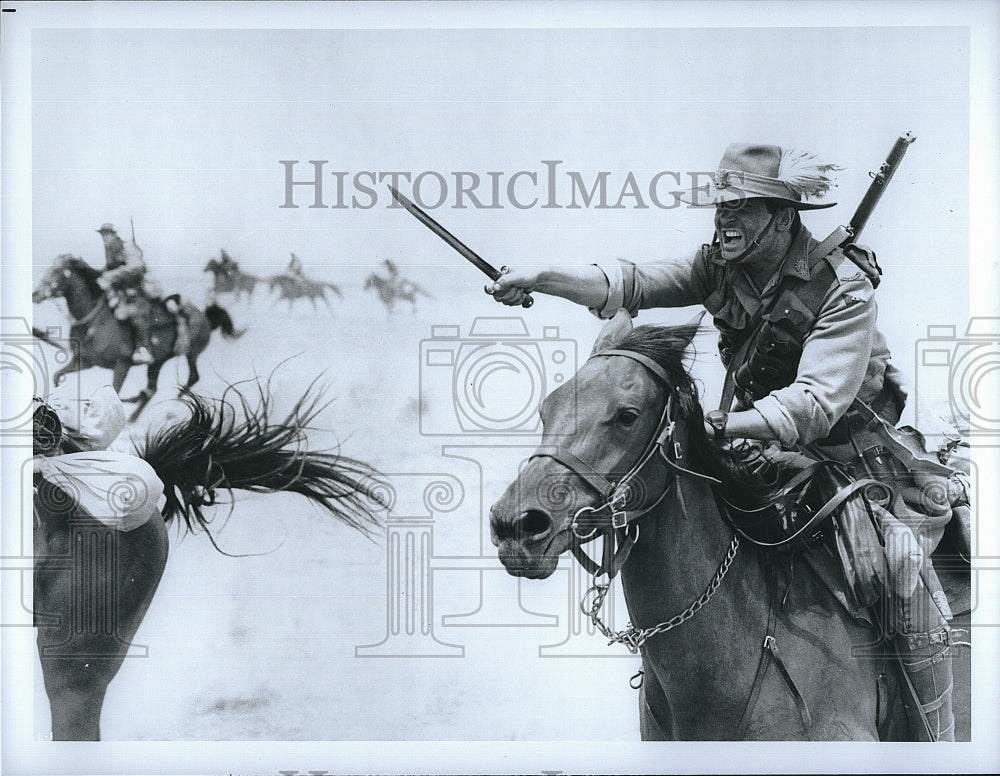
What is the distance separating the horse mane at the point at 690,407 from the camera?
3734mm

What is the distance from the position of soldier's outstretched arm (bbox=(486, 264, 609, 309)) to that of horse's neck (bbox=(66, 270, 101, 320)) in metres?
1.55

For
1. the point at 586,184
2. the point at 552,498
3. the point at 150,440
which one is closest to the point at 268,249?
the point at 150,440

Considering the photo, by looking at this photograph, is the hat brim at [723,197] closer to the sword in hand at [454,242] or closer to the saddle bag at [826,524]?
the sword in hand at [454,242]

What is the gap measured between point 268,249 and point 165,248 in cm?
40

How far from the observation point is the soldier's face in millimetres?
4078

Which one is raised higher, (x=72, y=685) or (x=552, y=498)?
(x=552, y=498)

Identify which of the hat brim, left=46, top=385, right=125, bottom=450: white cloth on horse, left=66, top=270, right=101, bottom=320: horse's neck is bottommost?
left=46, top=385, right=125, bottom=450: white cloth on horse

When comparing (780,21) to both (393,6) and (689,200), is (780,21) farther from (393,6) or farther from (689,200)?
(393,6)

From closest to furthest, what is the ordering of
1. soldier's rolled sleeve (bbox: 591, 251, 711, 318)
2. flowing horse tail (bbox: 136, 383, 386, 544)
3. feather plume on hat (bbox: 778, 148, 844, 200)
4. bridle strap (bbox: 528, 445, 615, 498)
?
bridle strap (bbox: 528, 445, 615, 498) → feather plume on hat (bbox: 778, 148, 844, 200) → soldier's rolled sleeve (bbox: 591, 251, 711, 318) → flowing horse tail (bbox: 136, 383, 386, 544)

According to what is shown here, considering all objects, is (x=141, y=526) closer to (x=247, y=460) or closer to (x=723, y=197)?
(x=247, y=460)

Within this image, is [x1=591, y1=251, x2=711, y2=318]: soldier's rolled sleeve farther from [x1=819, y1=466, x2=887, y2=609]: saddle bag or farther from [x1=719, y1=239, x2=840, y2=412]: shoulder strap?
[x1=819, y1=466, x2=887, y2=609]: saddle bag

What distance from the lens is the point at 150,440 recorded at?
435cm

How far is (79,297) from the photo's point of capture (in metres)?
4.37

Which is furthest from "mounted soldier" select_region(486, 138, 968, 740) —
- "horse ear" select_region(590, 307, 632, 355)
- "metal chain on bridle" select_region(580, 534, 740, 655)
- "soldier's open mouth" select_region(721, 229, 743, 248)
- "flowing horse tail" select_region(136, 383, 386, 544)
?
"flowing horse tail" select_region(136, 383, 386, 544)
